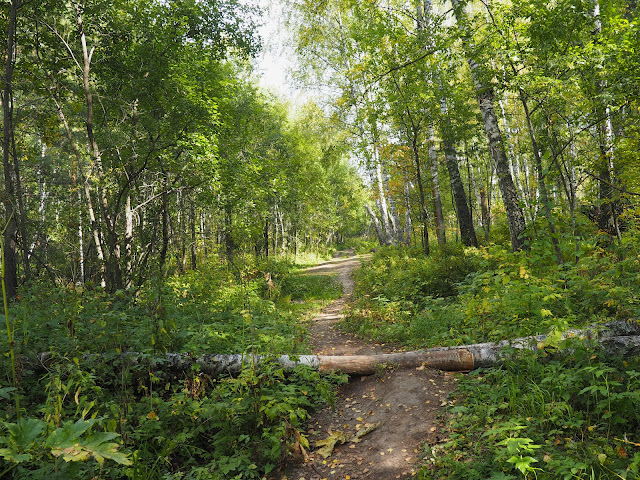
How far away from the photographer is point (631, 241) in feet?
17.9

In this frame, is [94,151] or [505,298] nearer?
[505,298]

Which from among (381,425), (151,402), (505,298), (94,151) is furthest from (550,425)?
(94,151)

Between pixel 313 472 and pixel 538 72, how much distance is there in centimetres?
727

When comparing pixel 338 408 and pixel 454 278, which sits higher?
pixel 454 278

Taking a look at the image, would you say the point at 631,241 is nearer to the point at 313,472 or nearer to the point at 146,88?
the point at 313,472

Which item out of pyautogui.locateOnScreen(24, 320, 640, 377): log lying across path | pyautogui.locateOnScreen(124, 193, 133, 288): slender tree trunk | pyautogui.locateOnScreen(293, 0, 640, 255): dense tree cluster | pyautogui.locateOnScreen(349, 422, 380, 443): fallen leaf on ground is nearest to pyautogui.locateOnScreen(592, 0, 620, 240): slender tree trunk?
pyautogui.locateOnScreen(293, 0, 640, 255): dense tree cluster

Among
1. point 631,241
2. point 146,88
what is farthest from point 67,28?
point 631,241

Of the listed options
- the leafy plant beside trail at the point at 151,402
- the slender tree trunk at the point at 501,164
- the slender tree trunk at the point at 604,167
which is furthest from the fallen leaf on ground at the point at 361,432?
the slender tree trunk at the point at 604,167

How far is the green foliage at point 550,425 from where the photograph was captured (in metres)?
2.53

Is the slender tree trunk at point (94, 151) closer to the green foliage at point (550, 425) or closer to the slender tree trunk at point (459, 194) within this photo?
the green foliage at point (550, 425)

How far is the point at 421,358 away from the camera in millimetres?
5168

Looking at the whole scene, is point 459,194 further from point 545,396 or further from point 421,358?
point 545,396

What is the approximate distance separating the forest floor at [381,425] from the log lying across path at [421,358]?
0.18 m

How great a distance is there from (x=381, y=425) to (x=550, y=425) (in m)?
1.67
